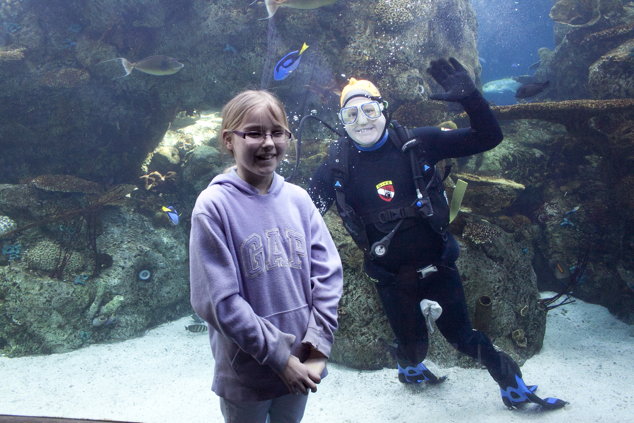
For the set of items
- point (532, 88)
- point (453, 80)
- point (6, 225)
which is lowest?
point (6, 225)

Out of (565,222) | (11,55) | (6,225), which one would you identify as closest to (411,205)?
(565,222)

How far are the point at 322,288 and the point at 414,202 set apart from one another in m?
1.61

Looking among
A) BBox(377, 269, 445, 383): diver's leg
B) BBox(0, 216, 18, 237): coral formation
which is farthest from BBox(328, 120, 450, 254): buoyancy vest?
BBox(0, 216, 18, 237): coral formation

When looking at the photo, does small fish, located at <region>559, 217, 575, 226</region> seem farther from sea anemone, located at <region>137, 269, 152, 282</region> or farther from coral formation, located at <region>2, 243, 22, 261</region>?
coral formation, located at <region>2, 243, 22, 261</region>

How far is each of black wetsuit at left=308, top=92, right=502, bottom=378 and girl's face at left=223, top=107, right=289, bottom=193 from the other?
163 cm

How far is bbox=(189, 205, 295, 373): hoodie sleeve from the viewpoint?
4.43 ft

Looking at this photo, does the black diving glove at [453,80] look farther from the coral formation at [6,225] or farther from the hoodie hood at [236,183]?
the coral formation at [6,225]

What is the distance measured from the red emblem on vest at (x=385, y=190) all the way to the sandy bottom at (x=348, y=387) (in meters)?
1.96

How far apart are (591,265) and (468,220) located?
2.76m

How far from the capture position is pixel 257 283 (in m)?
1.53

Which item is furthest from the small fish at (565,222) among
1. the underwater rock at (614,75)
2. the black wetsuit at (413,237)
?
the black wetsuit at (413,237)

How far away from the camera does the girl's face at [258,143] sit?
153cm

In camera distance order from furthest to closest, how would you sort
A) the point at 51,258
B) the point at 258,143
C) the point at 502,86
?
1. the point at 502,86
2. the point at 51,258
3. the point at 258,143

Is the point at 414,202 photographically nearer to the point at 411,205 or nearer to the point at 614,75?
the point at 411,205
